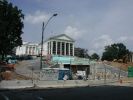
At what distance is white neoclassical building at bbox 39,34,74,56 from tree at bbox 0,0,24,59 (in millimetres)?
95143

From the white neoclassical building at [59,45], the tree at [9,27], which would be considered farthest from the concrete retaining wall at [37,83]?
the white neoclassical building at [59,45]

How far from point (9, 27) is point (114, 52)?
376ft

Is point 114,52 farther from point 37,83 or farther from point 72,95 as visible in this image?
point 72,95

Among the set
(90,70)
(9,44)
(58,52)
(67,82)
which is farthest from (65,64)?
(58,52)

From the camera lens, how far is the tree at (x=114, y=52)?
182288mm

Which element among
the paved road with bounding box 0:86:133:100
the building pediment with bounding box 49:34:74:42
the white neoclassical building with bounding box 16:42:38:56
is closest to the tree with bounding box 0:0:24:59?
the paved road with bounding box 0:86:133:100

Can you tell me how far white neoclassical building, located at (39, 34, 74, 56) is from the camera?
573 feet

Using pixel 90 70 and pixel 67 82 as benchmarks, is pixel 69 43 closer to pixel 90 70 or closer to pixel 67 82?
pixel 90 70

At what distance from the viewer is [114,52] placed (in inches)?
7185

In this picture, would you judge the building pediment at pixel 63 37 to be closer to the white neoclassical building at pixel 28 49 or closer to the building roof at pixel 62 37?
the building roof at pixel 62 37

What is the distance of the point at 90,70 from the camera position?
86.3 metres

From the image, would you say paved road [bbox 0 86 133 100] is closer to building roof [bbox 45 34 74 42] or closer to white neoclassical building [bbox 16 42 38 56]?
building roof [bbox 45 34 74 42]

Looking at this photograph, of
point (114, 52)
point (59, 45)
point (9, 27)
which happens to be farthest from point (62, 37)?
point (9, 27)

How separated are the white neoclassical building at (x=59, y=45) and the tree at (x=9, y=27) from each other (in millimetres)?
95143
